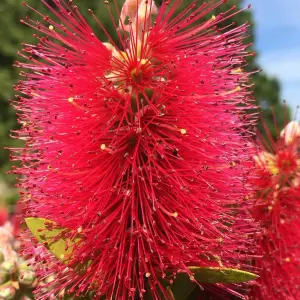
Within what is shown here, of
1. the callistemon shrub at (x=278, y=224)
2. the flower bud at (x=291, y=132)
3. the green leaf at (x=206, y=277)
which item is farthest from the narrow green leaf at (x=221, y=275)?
the flower bud at (x=291, y=132)

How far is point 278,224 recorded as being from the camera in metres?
1.32

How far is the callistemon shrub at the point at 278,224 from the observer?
4.16 feet

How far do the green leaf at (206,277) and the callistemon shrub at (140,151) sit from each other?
2 cm

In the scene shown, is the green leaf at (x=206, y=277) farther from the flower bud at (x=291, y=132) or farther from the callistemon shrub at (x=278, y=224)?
the flower bud at (x=291, y=132)

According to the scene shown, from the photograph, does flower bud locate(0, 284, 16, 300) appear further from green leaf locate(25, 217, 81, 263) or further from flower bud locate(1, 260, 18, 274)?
green leaf locate(25, 217, 81, 263)

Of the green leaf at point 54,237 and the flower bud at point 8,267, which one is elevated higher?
the green leaf at point 54,237

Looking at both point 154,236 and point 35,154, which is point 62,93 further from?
point 154,236

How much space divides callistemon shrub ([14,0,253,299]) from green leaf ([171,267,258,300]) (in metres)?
0.02

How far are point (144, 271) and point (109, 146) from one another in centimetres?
27

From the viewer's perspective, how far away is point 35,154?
3.69ft

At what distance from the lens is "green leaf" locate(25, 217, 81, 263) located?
1.02m

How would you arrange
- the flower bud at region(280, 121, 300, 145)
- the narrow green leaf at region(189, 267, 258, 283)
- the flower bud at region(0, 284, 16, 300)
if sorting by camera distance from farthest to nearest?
the flower bud at region(280, 121, 300, 145) < the flower bud at region(0, 284, 16, 300) < the narrow green leaf at region(189, 267, 258, 283)

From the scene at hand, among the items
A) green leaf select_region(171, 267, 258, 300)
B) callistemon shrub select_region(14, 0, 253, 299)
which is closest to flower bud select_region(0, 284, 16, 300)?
callistemon shrub select_region(14, 0, 253, 299)

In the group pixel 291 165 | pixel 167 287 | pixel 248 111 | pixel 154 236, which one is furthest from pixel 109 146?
pixel 291 165
